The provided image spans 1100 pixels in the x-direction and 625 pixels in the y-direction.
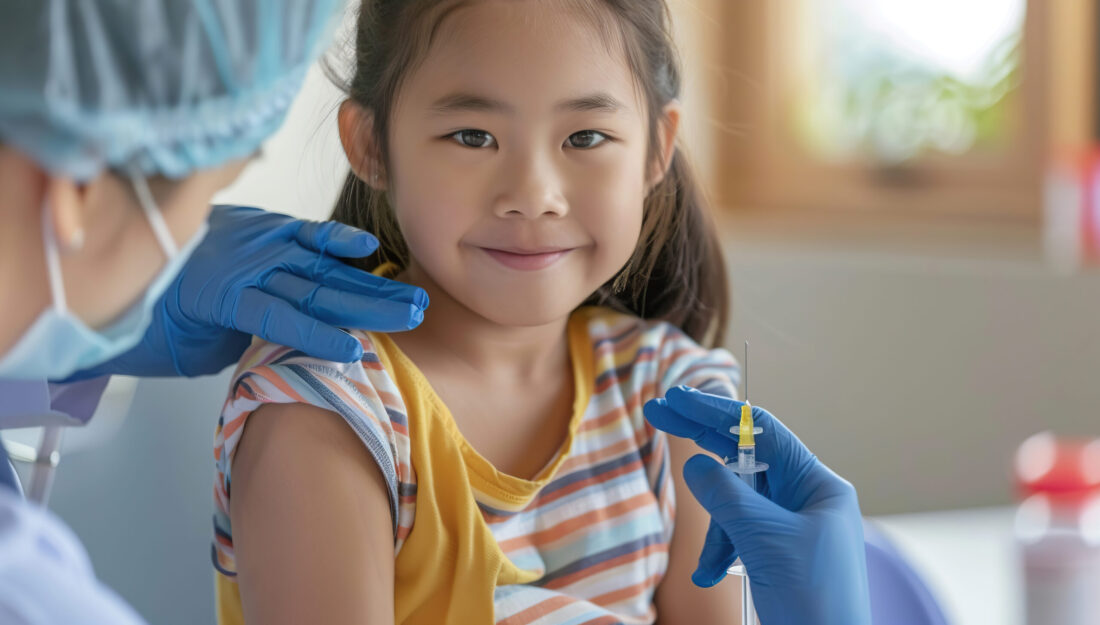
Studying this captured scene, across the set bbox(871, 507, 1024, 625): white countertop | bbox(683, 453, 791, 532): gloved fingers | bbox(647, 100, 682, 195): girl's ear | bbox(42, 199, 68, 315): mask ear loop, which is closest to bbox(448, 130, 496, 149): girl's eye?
bbox(647, 100, 682, 195): girl's ear

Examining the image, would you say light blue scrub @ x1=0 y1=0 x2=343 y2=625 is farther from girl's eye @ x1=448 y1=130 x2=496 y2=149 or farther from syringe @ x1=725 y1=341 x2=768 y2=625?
syringe @ x1=725 y1=341 x2=768 y2=625

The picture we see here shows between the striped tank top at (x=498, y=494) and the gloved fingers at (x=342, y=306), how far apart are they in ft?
0.15

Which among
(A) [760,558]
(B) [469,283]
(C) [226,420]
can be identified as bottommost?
(A) [760,558]

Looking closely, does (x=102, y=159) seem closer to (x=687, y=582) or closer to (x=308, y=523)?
(x=308, y=523)

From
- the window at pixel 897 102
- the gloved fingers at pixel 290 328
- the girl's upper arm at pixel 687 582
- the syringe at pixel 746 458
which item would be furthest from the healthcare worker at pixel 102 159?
the window at pixel 897 102

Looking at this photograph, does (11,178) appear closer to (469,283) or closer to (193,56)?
(193,56)

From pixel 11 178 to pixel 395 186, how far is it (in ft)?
1.66

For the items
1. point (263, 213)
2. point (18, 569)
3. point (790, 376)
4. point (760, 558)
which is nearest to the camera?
point (18, 569)

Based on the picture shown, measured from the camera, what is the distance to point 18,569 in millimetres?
592

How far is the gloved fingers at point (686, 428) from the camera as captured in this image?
3.47 feet

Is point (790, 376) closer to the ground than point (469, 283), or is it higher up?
closer to the ground

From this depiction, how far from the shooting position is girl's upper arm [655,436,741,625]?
122cm

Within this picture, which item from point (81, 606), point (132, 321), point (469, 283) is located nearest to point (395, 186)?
point (469, 283)

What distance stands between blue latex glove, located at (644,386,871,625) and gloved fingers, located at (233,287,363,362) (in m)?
0.30
